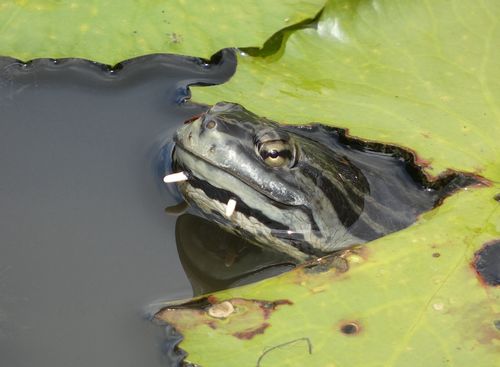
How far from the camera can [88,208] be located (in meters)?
3.96

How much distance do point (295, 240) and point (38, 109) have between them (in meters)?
1.57

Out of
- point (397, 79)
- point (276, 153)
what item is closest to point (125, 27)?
point (276, 153)

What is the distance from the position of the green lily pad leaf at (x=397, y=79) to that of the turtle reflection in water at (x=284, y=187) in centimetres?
16

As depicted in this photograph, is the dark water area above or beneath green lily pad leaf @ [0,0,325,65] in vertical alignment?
beneath

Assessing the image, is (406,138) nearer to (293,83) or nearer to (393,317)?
(293,83)

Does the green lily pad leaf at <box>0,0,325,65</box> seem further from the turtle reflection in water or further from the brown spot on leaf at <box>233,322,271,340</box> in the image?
the brown spot on leaf at <box>233,322,271,340</box>

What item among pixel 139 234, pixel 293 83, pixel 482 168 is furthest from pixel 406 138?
pixel 139 234

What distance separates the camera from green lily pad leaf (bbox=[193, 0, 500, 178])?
3.83 meters

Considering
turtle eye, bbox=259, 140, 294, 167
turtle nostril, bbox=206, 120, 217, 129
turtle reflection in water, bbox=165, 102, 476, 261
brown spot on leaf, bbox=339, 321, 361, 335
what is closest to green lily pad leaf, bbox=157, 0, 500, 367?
brown spot on leaf, bbox=339, 321, 361, 335

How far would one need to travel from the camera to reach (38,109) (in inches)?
174

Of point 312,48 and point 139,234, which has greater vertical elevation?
point 312,48

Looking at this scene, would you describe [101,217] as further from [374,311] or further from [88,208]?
[374,311]

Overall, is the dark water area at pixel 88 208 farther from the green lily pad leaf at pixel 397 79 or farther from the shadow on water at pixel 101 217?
the green lily pad leaf at pixel 397 79

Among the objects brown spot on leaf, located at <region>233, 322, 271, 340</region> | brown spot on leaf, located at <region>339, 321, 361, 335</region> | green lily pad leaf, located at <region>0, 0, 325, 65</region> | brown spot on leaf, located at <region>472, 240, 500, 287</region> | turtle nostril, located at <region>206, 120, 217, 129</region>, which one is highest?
green lily pad leaf, located at <region>0, 0, 325, 65</region>
